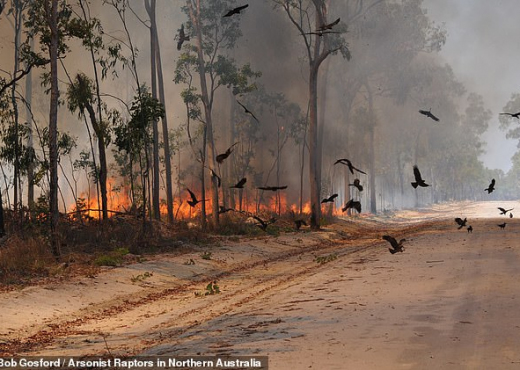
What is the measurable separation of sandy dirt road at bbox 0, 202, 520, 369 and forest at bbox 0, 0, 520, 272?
12.8ft

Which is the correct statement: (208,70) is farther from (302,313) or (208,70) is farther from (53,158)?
(302,313)

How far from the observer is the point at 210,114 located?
1794 inches

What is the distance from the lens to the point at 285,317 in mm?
12602

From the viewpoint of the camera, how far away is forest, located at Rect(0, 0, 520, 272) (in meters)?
28.6

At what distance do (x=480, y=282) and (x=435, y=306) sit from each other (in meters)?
3.37

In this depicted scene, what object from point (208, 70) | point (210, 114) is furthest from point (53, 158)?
point (208, 70)

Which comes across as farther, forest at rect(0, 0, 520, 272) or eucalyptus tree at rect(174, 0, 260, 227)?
eucalyptus tree at rect(174, 0, 260, 227)

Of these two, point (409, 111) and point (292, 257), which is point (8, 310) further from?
point (409, 111)

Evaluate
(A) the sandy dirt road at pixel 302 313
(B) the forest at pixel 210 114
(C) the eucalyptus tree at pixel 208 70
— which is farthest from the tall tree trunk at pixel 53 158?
(C) the eucalyptus tree at pixel 208 70

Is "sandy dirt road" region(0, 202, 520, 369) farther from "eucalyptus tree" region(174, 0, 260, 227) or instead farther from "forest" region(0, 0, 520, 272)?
"eucalyptus tree" region(174, 0, 260, 227)

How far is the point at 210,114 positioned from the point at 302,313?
3339 centimetres

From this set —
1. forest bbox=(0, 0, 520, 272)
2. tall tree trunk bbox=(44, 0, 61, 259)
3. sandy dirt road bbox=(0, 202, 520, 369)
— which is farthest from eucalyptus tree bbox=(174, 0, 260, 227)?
sandy dirt road bbox=(0, 202, 520, 369)

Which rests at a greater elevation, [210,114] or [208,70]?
[208,70]

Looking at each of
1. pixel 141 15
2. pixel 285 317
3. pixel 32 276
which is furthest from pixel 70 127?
pixel 285 317
